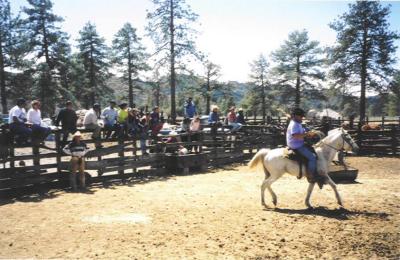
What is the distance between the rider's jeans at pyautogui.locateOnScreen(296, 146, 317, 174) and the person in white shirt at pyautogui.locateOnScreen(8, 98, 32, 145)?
8326mm

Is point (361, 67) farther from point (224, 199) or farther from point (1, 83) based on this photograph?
point (1, 83)

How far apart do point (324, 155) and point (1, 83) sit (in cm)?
3249

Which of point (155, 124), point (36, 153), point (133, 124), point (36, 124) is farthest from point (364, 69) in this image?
point (36, 153)

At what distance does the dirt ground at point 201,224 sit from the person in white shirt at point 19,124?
6.78 ft

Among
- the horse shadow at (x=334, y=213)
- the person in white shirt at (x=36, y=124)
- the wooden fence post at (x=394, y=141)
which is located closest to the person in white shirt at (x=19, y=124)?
the person in white shirt at (x=36, y=124)

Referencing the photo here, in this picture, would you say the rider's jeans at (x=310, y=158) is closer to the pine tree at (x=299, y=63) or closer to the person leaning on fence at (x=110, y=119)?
the person leaning on fence at (x=110, y=119)

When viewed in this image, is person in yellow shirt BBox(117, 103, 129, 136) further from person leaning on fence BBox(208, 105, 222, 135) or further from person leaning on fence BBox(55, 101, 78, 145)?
person leaning on fence BBox(208, 105, 222, 135)

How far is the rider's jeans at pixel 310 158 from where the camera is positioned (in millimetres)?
8898

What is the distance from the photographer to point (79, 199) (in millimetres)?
10172

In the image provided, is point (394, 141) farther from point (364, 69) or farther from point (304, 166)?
point (364, 69)

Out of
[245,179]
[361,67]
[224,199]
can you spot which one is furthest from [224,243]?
[361,67]

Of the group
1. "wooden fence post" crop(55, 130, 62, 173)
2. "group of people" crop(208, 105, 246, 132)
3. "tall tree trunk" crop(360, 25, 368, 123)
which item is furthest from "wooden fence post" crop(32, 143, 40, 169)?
"tall tree trunk" crop(360, 25, 368, 123)

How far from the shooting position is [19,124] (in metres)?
10.9

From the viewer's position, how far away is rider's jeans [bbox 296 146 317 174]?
29.2ft
